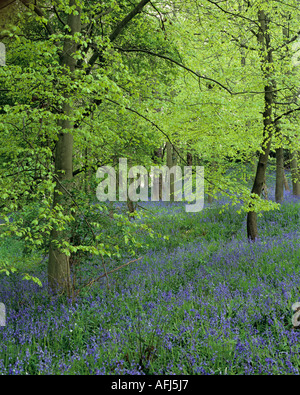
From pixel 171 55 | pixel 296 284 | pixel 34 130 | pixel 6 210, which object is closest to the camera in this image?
pixel 6 210

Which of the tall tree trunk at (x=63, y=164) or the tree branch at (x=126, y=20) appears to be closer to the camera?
the tree branch at (x=126, y=20)

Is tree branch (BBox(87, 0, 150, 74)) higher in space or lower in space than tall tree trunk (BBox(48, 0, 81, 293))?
higher

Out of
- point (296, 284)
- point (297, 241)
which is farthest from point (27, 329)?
point (297, 241)

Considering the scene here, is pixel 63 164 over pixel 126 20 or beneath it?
beneath

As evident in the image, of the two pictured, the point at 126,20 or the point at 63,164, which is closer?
the point at 126,20

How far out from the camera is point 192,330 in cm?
379

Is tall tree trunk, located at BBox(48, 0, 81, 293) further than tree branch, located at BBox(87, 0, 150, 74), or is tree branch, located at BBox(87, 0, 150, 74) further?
tall tree trunk, located at BBox(48, 0, 81, 293)

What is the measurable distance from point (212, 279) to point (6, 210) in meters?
3.94

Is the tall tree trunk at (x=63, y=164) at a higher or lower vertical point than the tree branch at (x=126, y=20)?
lower

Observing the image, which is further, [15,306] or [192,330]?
[15,306]

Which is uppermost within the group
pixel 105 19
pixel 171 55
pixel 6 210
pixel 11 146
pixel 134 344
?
pixel 105 19

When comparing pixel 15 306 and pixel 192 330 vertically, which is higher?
pixel 192 330

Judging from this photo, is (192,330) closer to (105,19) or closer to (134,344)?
(134,344)
